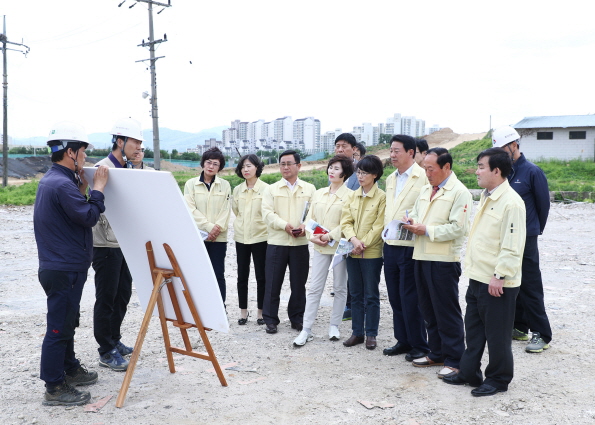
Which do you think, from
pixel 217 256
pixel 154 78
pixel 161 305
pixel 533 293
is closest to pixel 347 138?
pixel 217 256

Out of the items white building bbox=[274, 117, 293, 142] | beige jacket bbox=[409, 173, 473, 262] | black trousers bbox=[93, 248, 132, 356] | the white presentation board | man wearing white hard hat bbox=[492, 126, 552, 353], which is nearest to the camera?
the white presentation board

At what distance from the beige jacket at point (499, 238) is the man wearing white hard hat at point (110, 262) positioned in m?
3.01

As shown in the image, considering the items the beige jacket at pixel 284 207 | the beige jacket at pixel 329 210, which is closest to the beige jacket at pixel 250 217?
the beige jacket at pixel 284 207

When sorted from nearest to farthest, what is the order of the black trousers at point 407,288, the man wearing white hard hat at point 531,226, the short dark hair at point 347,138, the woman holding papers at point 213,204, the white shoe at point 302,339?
1. the black trousers at point 407,288
2. the man wearing white hard hat at point 531,226
3. the white shoe at point 302,339
4. the woman holding papers at point 213,204
5. the short dark hair at point 347,138

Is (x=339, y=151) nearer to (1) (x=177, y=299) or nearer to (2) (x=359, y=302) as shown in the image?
(2) (x=359, y=302)

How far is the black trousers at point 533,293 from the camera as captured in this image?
17.6 feet

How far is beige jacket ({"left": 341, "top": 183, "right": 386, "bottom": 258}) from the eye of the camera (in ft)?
17.6

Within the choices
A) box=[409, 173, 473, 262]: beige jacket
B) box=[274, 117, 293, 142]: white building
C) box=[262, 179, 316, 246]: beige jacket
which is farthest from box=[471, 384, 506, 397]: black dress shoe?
box=[274, 117, 293, 142]: white building

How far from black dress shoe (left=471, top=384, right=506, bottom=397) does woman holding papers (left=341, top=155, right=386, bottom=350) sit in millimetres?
1347

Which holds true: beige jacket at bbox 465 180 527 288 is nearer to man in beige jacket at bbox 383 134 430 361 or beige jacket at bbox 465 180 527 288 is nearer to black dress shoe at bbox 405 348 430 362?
man in beige jacket at bbox 383 134 430 361

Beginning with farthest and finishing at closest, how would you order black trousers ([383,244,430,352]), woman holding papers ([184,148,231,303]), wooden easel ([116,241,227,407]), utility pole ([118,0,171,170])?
utility pole ([118,0,171,170]), woman holding papers ([184,148,231,303]), black trousers ([383,244,430,352]), wooden easel ([116,241,227,407])

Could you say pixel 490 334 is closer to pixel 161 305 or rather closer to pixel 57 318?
pixel 161 305

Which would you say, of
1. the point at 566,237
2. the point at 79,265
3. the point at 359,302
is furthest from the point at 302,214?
the point at 566,237

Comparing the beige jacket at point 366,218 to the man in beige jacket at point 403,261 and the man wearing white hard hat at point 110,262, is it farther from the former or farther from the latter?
the man wearing white hard hat at point 110,262
